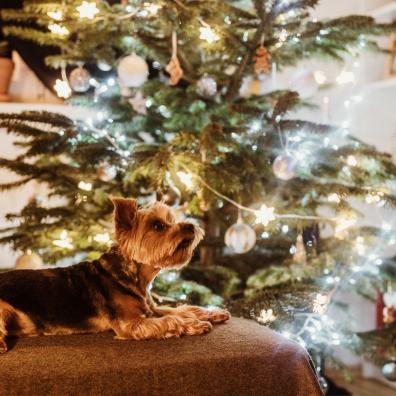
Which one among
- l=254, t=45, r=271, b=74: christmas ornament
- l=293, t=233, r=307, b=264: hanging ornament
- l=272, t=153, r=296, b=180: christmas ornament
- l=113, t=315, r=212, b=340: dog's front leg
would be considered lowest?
l=113, t=315, r=212, b=340: dog's front leg

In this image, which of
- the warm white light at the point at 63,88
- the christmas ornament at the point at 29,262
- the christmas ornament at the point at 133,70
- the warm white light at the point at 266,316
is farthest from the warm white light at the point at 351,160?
the christmas ornament at the point at 29,262

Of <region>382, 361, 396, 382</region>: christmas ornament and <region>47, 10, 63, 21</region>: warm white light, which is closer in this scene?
<region>47, 10, 63, 21</region>: warm white light

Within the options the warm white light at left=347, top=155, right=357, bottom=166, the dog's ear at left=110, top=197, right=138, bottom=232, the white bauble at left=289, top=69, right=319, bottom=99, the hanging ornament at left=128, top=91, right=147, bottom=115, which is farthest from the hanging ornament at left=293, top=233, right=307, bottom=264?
the dog's ear at left=110, top=197, right=138, bottom=232

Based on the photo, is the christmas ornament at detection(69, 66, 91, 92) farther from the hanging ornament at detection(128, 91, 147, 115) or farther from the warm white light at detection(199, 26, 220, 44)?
the warm white light at detection(199, 26, 220, 44)

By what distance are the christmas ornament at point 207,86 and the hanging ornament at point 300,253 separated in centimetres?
76

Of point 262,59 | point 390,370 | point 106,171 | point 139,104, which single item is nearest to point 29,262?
point 106,171

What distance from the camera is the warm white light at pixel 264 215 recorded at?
2.09 meters

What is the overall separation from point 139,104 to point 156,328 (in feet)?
4.55

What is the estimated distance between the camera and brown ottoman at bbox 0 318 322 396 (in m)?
1.14

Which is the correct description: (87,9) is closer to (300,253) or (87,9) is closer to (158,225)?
(158,225)

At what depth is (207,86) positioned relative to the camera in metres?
2.26

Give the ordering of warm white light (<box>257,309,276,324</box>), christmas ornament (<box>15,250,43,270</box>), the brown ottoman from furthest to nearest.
→ christmas ornament (<box>15,250,43,270</box>)
warm white light (<box>257,309,276,324</box>)
the brown ottoman

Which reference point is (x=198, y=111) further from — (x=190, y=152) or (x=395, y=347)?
(x=395, y=347)

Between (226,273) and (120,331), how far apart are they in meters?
1.08
